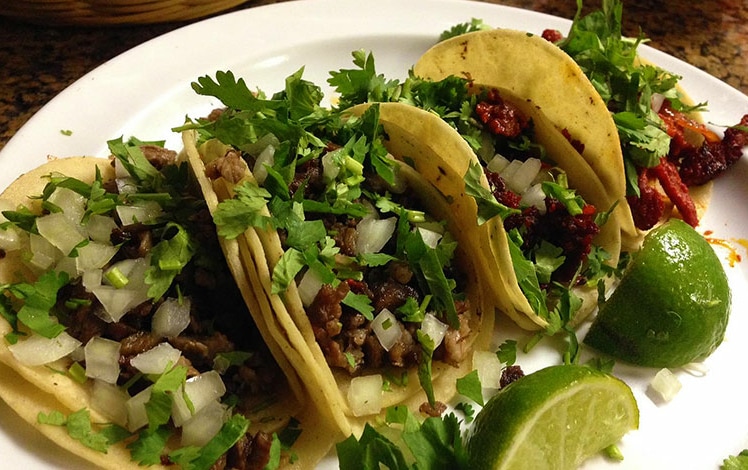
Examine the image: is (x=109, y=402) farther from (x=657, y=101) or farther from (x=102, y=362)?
(x=657, y=101)

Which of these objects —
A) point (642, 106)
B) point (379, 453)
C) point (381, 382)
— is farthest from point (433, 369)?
point (642, 106)

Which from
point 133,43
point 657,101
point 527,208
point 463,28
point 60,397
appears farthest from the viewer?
point 133,43

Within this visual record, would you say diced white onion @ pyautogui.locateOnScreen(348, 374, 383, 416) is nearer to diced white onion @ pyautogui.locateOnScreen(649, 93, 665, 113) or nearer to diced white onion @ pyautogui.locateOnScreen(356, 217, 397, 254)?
diced white onion @ pyautogui.locateOnScreen(356, 217, 397, 254)

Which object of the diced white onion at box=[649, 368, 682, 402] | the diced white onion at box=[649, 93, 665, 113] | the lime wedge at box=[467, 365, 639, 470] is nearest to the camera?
the lime wedge at box=[467, 365, 639, 470]

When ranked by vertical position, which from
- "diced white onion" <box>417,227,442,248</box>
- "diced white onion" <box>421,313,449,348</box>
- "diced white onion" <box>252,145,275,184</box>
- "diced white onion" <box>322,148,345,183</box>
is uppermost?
"diced white onion" <box>252,145,275,184</box>

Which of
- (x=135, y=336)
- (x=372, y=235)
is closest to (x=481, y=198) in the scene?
(x=372, y=235)

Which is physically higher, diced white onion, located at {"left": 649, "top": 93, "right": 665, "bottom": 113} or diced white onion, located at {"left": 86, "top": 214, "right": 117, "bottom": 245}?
diced white onion, located at {"left": 86, "top": 214, "right": 117, "bottom": 245}

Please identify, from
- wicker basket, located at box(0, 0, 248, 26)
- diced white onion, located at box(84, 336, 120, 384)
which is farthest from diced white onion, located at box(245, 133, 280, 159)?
wicker basket, located at box(0, 0, 248, 26)
